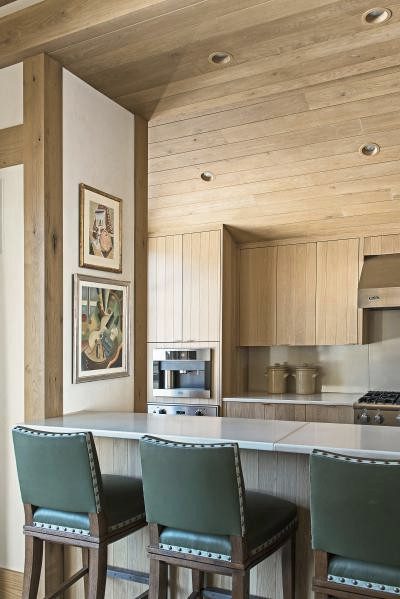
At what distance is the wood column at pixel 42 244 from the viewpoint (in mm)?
2906

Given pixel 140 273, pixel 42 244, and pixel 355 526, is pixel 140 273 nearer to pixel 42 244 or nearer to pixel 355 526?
pixel 42 244

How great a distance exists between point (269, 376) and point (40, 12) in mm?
3579

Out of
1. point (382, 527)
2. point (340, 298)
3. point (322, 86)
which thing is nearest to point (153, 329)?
point (340, 298)

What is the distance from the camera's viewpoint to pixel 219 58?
11.0 feet

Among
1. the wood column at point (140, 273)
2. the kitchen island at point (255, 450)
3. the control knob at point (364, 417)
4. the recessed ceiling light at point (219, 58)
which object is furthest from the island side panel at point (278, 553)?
the recessed ceiling light at point (219, 58)

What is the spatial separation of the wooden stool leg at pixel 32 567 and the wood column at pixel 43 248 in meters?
0.48

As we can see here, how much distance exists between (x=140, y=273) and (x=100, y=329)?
0.57 m

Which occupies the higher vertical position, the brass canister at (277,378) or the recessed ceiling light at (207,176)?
the recessed ceiling light at (207,176)

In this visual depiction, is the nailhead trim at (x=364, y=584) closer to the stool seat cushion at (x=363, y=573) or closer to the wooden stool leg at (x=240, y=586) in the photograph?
the stool seat cushion at (x=363, y=573)

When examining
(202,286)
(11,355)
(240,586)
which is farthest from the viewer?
(202,286)

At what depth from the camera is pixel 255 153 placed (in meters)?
4.18

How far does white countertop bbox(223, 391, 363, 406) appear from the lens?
15.0 ft

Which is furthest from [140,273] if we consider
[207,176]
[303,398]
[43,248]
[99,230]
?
[303,398]

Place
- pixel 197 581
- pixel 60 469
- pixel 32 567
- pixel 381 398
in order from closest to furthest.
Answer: pixel 60 469 < pixel 32 567 < pixel 197 581 < pixel 381 398
